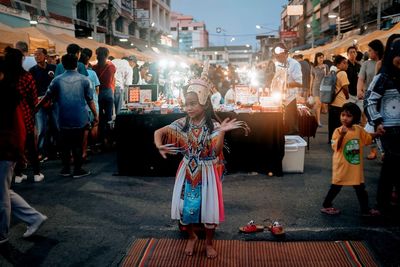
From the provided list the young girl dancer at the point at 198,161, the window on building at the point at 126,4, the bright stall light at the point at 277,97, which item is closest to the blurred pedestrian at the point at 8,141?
the young girl dancer at the point at 198,161

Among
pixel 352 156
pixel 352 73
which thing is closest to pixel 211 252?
pixel 352 156

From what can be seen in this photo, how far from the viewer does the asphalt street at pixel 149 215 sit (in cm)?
417

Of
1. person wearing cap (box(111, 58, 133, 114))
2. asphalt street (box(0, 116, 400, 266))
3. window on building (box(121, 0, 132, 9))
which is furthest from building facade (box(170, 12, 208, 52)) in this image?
asphalt street (box(0, 116, 400, 266))

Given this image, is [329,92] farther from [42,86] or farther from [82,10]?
[82,10]

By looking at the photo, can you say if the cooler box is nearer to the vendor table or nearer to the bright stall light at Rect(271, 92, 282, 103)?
the vendor table

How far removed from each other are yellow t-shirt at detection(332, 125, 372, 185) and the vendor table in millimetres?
1879

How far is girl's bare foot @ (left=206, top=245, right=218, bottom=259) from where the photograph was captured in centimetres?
396

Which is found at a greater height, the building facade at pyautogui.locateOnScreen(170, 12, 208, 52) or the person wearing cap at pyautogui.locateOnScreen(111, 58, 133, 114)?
the building facade at pyautogui.locateOnScreen(170, 12, 208, 52)

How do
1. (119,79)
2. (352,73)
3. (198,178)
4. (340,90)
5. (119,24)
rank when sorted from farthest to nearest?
(119,24) < (119,79) < (352,73) < (340,90) < (198,178)

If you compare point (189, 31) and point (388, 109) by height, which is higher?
point (189, 31)

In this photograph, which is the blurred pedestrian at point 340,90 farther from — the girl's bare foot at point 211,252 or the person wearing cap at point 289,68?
the girl's bare foot at point 211,252

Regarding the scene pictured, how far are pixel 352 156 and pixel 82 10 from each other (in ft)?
98.9

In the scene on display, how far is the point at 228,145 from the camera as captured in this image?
6.84 metres

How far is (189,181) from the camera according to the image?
3988mm
